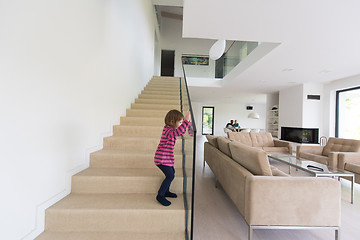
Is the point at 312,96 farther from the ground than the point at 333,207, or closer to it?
farther from the ground

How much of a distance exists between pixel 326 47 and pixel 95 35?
4.46 meters

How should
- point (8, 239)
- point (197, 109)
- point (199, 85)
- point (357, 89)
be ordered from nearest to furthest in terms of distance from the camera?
point (8, 239) < point (357, 89) < point (199, 85) < point (197, 109)

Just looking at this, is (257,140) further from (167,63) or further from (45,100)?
(167,63)

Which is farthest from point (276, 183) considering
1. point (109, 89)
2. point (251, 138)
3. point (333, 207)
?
point (251, 138)

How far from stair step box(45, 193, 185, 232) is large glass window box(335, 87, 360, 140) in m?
7.41

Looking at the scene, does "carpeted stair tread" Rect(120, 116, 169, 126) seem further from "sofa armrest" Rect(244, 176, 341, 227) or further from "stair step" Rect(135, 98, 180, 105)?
"sofa armrest" Rect(244, 176, 341, 227)

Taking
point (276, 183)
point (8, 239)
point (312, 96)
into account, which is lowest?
point (8, 239)

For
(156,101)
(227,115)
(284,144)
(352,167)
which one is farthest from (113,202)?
(227,115)

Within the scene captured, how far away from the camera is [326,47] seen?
382cm

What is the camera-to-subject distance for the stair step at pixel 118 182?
197cm

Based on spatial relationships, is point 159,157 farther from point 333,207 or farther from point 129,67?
point 129,67

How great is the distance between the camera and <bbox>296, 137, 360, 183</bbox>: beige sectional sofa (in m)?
Result: 3.51

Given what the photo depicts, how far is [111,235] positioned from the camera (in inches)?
62.1

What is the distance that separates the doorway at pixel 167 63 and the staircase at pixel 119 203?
11.5m
